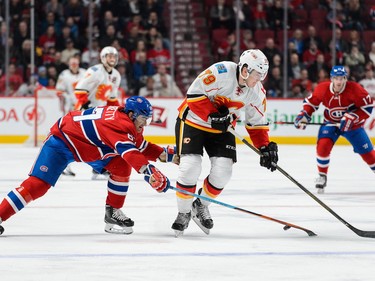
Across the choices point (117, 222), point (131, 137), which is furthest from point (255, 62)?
point (117, 222)

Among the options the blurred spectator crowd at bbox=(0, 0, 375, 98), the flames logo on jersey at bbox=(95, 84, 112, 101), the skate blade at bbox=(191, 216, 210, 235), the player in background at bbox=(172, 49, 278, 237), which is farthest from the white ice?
the blurred spectator crowd at bbox=(0, 0, 375, 98)

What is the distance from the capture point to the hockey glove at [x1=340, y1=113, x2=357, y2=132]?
8164mm

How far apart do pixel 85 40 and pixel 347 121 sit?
21.3 feet

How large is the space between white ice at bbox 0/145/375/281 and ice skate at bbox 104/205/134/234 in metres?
0.07

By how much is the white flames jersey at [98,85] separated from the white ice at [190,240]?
3.18 ft

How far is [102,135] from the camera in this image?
527 centimetres

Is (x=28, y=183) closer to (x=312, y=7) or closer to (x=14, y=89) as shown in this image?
(x=14, y=89)

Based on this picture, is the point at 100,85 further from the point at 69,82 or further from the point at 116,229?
the point at 116,229

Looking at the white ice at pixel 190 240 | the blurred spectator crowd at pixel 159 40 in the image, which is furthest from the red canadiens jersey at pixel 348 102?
the blurred spectator crowd at pixel 159 40

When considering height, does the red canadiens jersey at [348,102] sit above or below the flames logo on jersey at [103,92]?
above

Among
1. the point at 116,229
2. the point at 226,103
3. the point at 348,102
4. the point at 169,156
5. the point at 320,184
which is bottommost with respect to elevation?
the point at 320,184

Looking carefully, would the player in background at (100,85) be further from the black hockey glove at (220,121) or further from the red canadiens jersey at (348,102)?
the black hockey glove at (220,121)

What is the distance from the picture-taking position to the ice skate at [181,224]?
17.9 ft

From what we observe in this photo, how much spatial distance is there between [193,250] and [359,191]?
11.9ft
